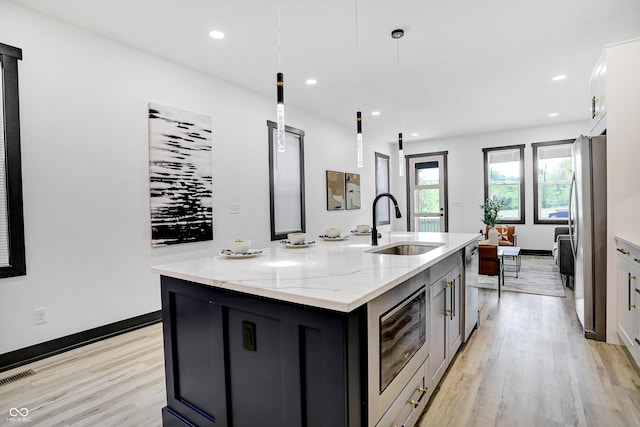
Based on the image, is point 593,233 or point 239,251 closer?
point 239,251

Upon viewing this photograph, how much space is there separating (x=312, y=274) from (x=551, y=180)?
301 inches

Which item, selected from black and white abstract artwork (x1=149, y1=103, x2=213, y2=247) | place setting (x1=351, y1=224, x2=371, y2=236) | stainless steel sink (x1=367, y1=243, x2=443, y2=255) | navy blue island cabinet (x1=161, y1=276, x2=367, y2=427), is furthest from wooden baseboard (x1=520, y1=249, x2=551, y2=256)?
navy blue island cabinet (x1=161, y1=276, x2=367, y2=427)

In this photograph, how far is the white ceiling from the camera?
274 cm

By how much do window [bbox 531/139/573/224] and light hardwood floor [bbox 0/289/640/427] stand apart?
16.3 ft

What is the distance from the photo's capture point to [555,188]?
7.18 meters

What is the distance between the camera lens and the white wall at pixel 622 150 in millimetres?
2602

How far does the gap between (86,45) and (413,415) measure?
148 inches

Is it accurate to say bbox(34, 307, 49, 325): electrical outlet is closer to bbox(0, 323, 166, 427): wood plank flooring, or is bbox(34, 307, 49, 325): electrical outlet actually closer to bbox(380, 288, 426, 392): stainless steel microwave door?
bbox(0, 323, 166, 427): wood plank flooring

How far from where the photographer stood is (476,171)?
316 inches

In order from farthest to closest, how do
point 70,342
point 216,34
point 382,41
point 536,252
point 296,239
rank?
point 536,252, point 382,41, point 216,34, point 70,342, point 296,239

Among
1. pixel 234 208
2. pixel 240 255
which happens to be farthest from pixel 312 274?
pixel 234 208

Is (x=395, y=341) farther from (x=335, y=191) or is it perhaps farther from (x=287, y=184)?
(x=335, y=191)

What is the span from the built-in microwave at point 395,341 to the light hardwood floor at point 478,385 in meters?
0.47

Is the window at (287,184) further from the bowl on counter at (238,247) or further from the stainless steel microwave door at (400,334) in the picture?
the stainless steel microwave door at (400,334)
